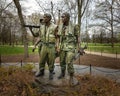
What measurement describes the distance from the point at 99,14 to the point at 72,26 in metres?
32.7

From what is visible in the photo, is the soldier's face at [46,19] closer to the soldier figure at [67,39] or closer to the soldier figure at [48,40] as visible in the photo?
the soldier figure at [48,40]

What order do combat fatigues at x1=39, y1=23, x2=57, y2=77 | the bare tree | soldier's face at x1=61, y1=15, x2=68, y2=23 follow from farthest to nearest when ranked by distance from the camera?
the bare tree < combat fatigues at x1=39, y1=23, x2=57, y2=77 < soldier's face at x1=61, y1=15, x2=68, y2=23

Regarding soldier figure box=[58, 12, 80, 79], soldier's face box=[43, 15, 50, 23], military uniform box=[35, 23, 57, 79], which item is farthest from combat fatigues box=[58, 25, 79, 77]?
soldier's face box=[43, 15, 50, 23]

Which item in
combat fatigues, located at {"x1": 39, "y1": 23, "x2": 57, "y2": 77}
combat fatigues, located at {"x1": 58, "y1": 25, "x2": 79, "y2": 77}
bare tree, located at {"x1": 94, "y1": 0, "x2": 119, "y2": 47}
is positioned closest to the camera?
combat fatigues, located at {"x1": 58, "y1": 25, "x2": 79, "y2": 77}

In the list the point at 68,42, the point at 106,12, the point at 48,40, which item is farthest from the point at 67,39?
the point at 106,12

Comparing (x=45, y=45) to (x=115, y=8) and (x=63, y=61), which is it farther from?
(x=115, y=8)

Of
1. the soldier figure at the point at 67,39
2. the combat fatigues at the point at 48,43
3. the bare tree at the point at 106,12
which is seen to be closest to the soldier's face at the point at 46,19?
the combat fatigues at the point at 48,43

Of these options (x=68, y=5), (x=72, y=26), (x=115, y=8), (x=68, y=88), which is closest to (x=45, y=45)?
(x=72, y=26)

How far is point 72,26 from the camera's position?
25.5ft

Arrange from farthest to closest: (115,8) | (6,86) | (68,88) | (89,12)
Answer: (89,12), (115,8), (6,86), (68,88)

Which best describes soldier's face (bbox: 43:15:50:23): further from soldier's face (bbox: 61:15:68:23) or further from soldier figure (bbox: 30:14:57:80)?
soldier's face (bbox: 61:15:68:23)

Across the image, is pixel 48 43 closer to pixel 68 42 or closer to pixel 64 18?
pixel 68 42

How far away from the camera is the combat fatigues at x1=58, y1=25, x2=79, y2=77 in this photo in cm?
757

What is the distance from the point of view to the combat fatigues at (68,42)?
757 centimetres
